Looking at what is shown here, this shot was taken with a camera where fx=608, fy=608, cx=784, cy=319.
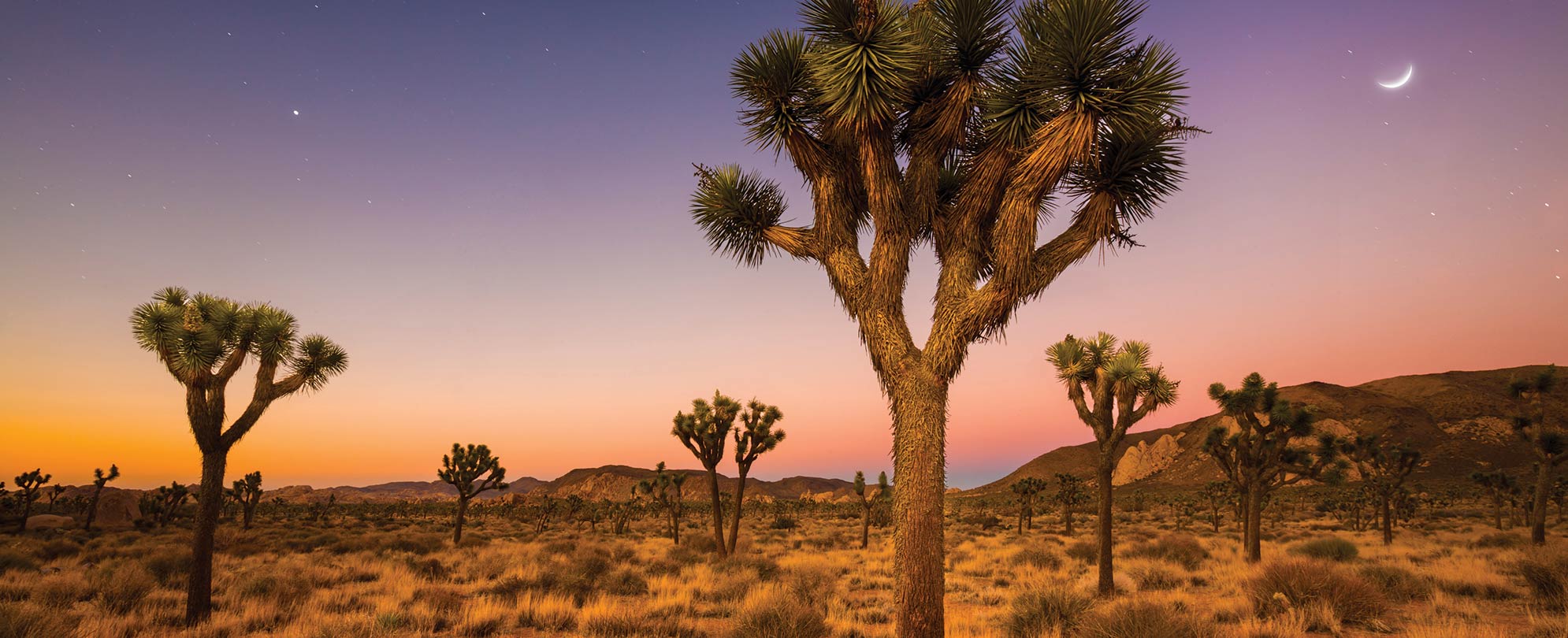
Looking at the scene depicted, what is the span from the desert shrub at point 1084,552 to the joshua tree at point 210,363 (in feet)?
74.7

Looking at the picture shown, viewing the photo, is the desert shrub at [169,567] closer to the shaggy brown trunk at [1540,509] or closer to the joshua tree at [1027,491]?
the joshua tree at [1027,491]

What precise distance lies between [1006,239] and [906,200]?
5.42 ft

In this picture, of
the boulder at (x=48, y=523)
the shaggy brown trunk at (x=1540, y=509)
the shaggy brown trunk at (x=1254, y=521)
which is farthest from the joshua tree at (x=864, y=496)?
the boulder at (x=48, y=523)

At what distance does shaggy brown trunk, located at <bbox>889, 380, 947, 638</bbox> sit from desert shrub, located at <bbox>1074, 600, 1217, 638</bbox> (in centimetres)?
285

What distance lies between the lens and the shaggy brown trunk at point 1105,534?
13039 millimetres

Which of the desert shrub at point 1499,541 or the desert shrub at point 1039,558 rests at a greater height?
the desert shrub at point 1499,541

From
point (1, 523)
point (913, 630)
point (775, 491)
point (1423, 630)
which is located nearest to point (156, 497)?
point (1, 523)

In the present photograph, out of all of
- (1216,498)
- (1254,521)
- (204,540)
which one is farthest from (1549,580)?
(1216,498)

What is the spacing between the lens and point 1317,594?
10742 millimetres

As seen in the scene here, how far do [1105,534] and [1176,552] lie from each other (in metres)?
9.94

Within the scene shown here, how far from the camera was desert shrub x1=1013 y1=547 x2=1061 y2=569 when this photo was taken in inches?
764

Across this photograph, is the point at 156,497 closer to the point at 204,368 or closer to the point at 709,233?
the point at 204,368

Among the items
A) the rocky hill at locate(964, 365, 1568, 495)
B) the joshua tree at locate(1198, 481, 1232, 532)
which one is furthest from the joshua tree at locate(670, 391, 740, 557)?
the rocky hill at locate(964, 365, 1568, 495)

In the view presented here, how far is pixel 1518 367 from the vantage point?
110m
